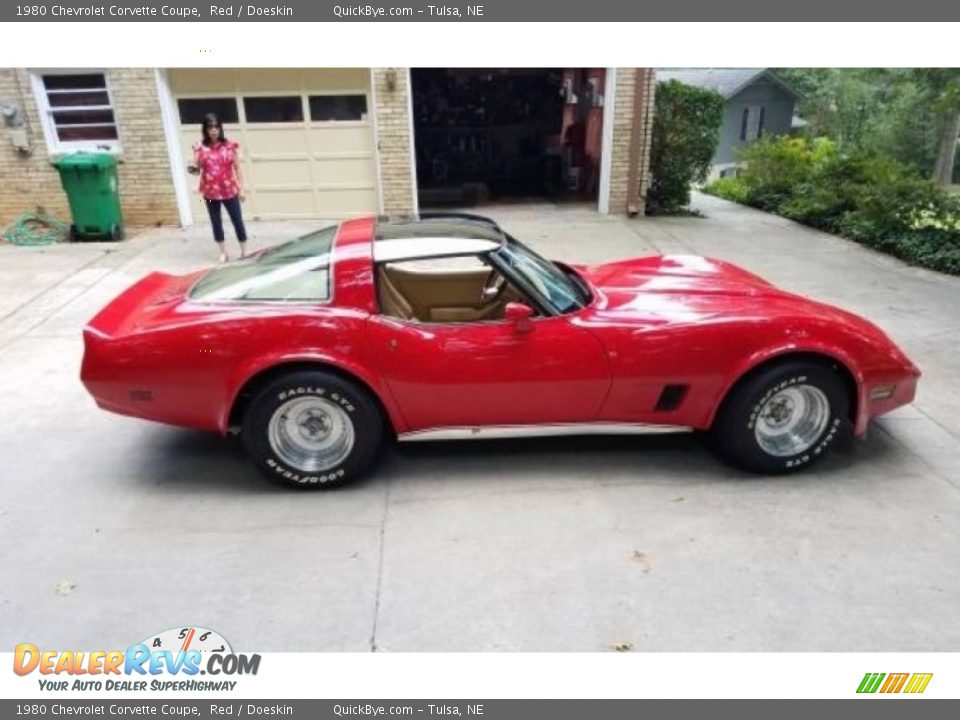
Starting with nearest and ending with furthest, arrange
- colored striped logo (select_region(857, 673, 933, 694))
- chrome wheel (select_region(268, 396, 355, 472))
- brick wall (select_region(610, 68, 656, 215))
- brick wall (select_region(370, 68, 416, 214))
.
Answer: colored striped logo (select_region(857, 673, 933, 694))
chrome wheel (select_region(268, 396, 355, 472))
brick wall (select_region(370, 68, 416, 214))
brick wall (select_region(610, 68, 656, 215))

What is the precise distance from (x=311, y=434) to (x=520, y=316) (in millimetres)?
1221

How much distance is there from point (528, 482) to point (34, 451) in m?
2.83

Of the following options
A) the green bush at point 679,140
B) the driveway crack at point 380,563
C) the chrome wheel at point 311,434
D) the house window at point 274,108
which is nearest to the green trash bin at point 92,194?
the house window at point 274,108

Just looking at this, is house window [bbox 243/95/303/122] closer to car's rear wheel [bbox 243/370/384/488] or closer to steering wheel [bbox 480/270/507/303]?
steering wheel [bbox 480/270/507/303]

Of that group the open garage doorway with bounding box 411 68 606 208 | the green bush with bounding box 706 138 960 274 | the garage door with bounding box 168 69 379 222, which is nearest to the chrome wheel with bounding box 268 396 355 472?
the green bush with bounding box 706 138 960 274

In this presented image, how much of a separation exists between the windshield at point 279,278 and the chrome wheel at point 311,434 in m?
0.55

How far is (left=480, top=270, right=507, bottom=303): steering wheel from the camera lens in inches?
149

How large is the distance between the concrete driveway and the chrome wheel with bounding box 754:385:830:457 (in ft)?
0.69

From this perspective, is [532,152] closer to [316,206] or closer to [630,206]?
[630,206]

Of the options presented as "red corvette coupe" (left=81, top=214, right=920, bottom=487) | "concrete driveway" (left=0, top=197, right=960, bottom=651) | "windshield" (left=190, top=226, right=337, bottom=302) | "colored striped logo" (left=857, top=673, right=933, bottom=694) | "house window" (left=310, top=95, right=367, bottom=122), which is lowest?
"colored striped logo" (left=857, top=673, right=933, bottom=694)

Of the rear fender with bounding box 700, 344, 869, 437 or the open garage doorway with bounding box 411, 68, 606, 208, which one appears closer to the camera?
the rear fender with bounding box 700, 344, 869, 437

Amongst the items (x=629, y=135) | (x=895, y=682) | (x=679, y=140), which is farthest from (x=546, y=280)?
(x=679, y=140)

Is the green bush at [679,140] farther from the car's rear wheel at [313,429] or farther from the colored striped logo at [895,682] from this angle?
the colored striped logo at [895,682]

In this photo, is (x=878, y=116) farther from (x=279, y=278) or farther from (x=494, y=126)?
(x=279, y=278)
